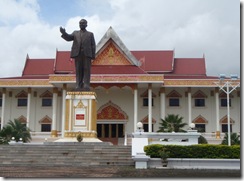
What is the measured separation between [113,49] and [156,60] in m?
5.15

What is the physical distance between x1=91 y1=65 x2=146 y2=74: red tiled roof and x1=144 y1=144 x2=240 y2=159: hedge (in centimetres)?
1665

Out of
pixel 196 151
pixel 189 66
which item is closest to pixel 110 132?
pixel 189 66

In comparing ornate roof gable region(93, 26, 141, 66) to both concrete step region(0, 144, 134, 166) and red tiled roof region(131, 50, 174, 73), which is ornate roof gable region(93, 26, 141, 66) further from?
concrete step region(0, 144, 134, 166)

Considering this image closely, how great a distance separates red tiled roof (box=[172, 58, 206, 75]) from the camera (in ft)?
116

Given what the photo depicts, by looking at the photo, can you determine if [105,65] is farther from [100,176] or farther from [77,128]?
[100,176]

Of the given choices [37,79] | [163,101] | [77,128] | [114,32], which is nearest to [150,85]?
[163,101]

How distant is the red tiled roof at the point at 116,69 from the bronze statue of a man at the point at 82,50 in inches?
449

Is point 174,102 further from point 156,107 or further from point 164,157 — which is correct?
point 164,157

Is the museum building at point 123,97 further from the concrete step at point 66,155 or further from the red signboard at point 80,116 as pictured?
the concrete step at point 66,155

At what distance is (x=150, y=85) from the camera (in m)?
30.5

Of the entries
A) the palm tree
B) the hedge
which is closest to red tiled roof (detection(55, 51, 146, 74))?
the palm tree

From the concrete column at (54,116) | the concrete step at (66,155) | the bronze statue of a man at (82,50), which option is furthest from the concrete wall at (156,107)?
the concrete step at (66,155)

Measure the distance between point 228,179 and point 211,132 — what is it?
908 inches

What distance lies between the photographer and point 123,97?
3328cm
